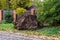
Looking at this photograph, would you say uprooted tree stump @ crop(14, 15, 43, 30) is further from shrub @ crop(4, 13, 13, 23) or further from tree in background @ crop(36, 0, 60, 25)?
shrub @ crop(4, 13, 13, 23)

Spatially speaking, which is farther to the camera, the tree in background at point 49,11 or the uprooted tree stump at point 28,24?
the uprooted tree stump at point 28,24

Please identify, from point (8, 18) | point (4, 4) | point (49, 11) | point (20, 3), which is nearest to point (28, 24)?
point (49, 11)

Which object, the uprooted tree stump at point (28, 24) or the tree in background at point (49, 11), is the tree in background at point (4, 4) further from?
the tree in background at point (49, 11)

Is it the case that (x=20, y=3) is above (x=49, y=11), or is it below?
above

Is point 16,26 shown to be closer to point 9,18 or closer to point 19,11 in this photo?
point 19,11

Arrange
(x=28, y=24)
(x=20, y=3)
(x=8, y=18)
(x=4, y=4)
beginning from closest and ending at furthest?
(x=28, y=24)
(x=8, y=18)
(x=20, y=3)
(x=4, y=4)

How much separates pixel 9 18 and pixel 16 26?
7.39 m

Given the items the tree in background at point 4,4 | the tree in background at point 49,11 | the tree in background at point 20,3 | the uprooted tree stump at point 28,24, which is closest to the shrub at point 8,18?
the tree in background at point 20,3

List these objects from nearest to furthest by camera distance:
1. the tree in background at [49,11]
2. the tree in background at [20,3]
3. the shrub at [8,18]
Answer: the tree in background at [49,11] < the tree in background at [20,3] < the shrub at [8,18]

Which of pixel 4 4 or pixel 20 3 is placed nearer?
pixel 20 3

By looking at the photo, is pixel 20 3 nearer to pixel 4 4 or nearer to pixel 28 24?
pixel 4 4

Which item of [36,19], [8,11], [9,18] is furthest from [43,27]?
[8,11]

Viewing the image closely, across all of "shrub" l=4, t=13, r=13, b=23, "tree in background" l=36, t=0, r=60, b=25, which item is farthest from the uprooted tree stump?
"shrub" l=4, t=13, r=13, b=23

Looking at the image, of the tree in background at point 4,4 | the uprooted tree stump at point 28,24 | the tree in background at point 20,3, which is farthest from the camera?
the tree in background at point 4,4
